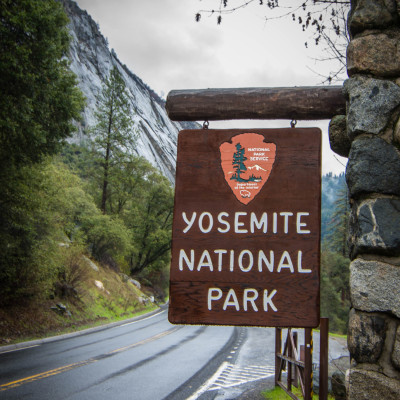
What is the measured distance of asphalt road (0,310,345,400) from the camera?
7711 millimetres

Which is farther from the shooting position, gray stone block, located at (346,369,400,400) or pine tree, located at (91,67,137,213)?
pine tree, located at (91,67,137,213)

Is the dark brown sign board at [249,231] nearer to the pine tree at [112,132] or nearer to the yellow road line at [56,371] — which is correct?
the yellow road line at [56,371]

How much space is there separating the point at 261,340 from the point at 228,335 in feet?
6.49

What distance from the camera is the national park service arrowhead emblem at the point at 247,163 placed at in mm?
2293

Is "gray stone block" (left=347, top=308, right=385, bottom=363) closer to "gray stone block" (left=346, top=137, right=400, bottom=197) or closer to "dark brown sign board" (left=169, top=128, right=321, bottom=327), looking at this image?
"dark brown sign board" (left=169, top=128, right=321, bottom=327)

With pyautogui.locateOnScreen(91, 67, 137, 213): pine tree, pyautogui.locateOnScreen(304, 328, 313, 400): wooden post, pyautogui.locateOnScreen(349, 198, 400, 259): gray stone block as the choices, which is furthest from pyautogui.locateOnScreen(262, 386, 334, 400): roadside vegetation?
pyautogui.locateOnScreen(91, 67, 137, 213): pine tree

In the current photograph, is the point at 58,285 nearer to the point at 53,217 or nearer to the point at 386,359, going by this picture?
the point at 53,217

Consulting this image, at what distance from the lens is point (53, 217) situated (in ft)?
53.5

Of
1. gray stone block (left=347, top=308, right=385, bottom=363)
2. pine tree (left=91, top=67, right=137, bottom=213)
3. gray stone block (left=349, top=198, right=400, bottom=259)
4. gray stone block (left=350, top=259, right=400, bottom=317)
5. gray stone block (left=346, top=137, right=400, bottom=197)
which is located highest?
pine tree (left=91, top=67, right=137, bottom=213)

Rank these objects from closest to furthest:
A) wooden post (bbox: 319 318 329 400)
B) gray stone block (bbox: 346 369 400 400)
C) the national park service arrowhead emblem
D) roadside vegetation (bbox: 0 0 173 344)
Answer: gray stone block (bbox: 346 369 400 400) < the national park service arrowhead emblem < wooden post (bbox: 319 318 329 400) < roadside vegetation (bbox: 0 0 173 344)

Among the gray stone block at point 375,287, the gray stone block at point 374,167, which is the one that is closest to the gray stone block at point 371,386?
the gray stone block at point 375,287

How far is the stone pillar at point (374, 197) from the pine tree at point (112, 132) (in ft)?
111

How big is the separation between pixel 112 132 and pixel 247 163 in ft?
115

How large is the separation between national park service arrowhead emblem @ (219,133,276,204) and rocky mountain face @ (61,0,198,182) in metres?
72.3
